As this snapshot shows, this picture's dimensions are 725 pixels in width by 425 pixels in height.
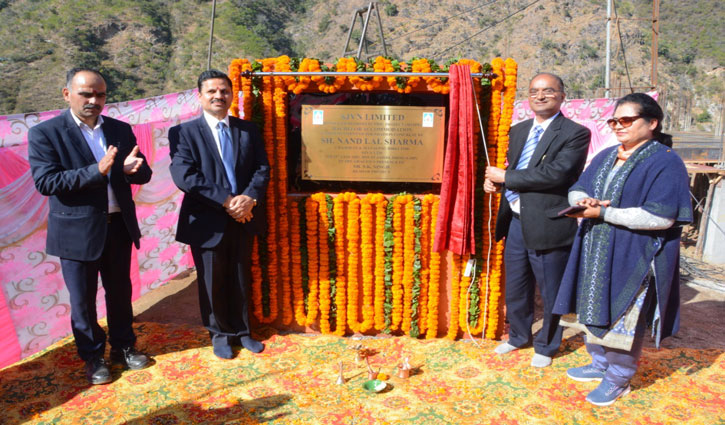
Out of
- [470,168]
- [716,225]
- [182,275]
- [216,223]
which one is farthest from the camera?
[716,225]

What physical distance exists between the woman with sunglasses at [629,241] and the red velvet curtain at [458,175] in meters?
0.80

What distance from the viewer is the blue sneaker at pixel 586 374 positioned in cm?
310

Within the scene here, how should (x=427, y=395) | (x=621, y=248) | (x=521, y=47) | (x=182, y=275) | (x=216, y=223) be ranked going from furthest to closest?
(x=521, y=47) → (x=182, y=275) → (x=216, y=223) → (x=427, y=395) → (x=621, y=248)

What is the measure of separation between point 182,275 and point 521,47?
129 feet

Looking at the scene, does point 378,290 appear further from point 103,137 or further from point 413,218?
point 103,137

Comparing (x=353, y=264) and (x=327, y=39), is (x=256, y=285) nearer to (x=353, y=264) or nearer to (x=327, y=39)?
(x=353, y=264)

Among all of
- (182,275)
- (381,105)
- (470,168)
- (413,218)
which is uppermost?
(381,105)

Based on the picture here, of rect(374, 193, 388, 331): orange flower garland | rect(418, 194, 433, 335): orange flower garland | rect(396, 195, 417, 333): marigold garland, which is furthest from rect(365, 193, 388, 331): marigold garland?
rect(418, 194, 433, 335): orange flower garland

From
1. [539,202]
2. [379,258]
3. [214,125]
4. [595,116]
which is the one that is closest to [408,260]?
[379,258]

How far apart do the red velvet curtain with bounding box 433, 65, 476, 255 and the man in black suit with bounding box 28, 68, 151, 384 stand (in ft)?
6.94

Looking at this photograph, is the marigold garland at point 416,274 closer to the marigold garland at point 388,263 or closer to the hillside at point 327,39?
the marigold garland at point 388,263

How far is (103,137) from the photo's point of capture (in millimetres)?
3021

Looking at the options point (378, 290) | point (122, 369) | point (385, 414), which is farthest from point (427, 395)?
point (122, 369)

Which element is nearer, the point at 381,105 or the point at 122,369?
the point at 122,369
